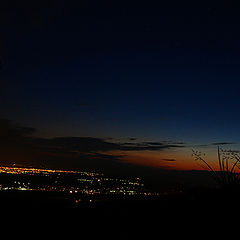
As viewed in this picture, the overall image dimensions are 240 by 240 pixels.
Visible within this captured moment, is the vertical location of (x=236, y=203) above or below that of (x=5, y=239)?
above

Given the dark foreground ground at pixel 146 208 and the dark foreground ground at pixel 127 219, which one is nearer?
the dark foreground ground at pixel 127 219

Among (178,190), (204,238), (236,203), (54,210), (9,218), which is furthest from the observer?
(178,190)

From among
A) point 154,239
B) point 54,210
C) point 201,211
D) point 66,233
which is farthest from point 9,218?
point 201,211

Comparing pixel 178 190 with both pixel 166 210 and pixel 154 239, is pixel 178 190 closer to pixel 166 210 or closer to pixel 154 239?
pixel 166 210

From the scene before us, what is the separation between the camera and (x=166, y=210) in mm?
6406

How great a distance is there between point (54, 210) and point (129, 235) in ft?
9.08

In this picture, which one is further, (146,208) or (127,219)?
(146,208)

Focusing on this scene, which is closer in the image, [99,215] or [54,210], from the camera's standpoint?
[99,215]

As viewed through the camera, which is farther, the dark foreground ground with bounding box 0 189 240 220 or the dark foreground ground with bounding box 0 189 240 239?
the dark foreground ground with bounding box 0 189 240 220

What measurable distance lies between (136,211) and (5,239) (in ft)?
10.1

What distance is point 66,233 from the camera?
5230 mm

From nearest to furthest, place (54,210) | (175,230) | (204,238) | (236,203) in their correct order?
(204,238), (175,230), (236,203), (54,210)

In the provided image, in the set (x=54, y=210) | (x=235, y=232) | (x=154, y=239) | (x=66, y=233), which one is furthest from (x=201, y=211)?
(x=54, y=210)

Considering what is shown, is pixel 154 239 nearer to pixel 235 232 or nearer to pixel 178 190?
pixel 235 232
